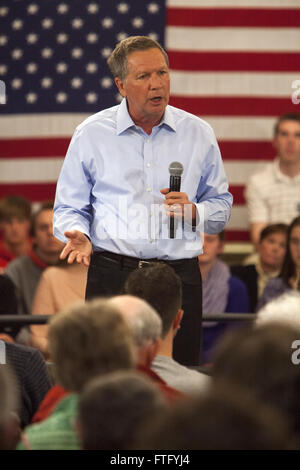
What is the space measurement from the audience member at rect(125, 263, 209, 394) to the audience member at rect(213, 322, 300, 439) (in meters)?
0.71

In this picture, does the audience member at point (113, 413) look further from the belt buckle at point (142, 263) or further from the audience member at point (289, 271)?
the audience member at point (289, 271)

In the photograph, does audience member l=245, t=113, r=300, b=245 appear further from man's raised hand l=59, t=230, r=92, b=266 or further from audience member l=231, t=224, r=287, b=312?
man's raised hand l=59, t=230, r=92, b=266

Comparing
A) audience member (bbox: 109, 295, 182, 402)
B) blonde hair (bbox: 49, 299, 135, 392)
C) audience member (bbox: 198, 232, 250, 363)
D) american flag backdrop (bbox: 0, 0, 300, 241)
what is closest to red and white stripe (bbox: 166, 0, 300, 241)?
american flag backdrop (bbox: 0, 0, 300, 241)

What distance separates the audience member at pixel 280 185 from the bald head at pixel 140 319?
2.91 m

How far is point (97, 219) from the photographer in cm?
290

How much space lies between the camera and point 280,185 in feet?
16.3

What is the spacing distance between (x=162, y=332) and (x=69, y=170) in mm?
824

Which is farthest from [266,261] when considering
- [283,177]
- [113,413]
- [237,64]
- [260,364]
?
[113,413]

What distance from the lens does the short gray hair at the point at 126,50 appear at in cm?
286

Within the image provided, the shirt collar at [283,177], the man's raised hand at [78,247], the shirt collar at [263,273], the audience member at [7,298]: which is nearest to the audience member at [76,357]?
the man's raised hand at [78,247]

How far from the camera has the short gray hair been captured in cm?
286
